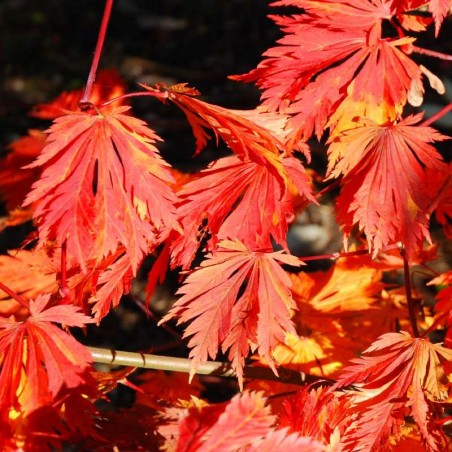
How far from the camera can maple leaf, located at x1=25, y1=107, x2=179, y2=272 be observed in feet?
2.71

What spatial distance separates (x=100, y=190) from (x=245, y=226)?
0.21 meters

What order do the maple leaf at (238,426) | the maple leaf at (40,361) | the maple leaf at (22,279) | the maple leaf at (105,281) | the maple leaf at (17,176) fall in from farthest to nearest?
the maple leaf at (17,176), the maple leaf at (22,279), the maple leaf at (105,281), the maple leaf at (40,361), the maple leaf at (238,426)

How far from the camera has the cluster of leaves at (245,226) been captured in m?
0.84

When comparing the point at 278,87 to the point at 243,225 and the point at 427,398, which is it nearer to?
the point at 243,225

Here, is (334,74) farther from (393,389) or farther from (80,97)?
(80,97)

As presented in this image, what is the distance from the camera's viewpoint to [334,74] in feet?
3.25

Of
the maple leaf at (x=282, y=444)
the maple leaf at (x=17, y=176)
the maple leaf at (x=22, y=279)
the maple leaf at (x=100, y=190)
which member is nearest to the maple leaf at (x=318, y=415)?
the maple leaf at (x=282, y=444)

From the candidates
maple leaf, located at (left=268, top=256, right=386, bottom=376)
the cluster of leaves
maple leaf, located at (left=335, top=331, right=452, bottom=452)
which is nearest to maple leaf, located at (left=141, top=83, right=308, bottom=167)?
the cluster of leaves

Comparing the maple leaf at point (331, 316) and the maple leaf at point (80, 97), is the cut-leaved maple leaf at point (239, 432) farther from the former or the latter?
the maple leaf at point (80, 97)

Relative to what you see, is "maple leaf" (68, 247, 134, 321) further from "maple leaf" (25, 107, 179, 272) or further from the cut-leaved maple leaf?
the cut-leaved maple leaf

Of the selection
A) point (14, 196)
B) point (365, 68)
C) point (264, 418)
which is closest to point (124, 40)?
point (14, 196)

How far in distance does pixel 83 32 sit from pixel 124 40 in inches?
8.9

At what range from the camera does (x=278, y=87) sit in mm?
975

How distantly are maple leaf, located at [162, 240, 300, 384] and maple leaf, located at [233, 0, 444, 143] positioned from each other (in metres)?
0.18
